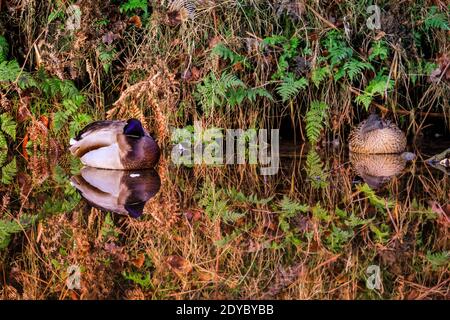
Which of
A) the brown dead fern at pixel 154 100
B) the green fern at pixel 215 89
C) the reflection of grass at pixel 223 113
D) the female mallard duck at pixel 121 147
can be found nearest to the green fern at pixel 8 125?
the reflection of grass at pixel 223 113

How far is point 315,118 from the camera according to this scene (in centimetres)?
798

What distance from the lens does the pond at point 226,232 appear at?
3.71m

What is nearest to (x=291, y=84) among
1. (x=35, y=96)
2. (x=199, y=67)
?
(x=199, y=67)

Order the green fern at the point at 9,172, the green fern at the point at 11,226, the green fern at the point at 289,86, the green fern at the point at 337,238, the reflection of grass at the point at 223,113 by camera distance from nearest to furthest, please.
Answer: the green fern at the point at 337,238
the reflection of grass at the point at 223,113
the green fern at the point at 11,226
the green fern at the point at 9,172
the green fern at the point at 289,86

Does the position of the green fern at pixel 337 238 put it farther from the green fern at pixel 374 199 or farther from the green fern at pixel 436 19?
the green fern at pixel 436 19

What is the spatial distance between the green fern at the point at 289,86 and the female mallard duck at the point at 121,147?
1.50 m

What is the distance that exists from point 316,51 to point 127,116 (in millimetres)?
1806

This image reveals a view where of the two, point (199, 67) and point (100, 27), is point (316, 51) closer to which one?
point (199, 67)

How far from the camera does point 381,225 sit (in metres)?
4.76

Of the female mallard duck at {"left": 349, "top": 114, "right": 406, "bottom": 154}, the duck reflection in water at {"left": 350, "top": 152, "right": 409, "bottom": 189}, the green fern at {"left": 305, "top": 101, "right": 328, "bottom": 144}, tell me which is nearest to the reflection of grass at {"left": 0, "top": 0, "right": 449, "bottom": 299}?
the green fern at {"left": 305, "top": 101, "right": 328, "bottom": 144}

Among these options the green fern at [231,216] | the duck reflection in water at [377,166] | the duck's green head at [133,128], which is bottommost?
the green fern at [231,216]

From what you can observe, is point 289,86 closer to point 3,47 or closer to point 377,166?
point 377,166

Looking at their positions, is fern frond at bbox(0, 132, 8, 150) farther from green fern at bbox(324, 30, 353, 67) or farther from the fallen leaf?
the fallen leaf

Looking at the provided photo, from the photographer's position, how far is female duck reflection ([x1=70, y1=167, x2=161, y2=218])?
5.24 m
